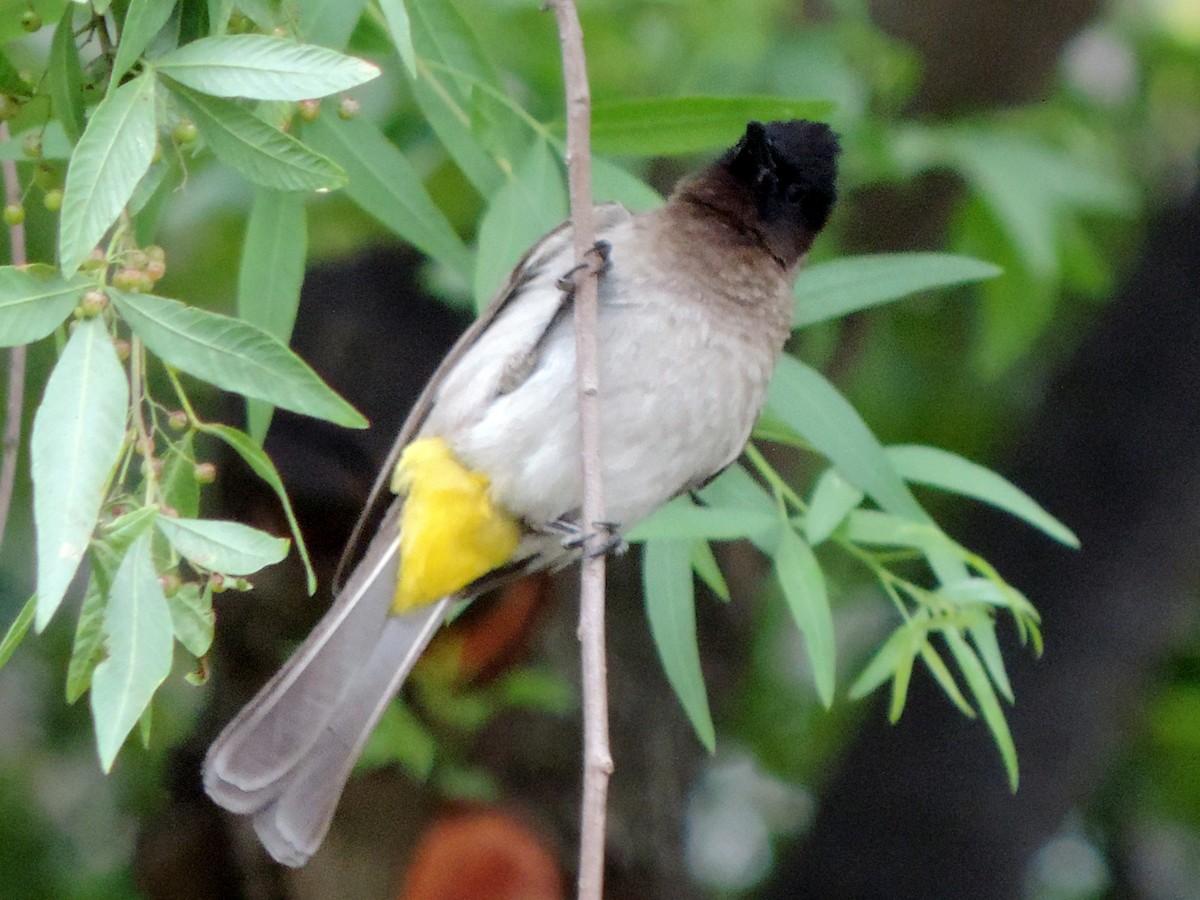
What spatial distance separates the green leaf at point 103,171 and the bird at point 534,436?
2.90 ft

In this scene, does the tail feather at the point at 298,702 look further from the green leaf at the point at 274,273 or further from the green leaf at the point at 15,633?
the green leaf at the point at 15,633

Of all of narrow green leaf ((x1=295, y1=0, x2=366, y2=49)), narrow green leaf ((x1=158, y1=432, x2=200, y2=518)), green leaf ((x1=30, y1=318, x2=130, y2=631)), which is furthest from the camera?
narrow green leaf ((x1=295, y1=0, x2=366, y2=49))

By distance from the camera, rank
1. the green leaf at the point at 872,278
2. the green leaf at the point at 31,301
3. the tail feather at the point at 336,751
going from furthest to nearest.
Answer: the green leaf at the point at 872,278
the tail feather at the point at 336,751
the green leaf at the point at 31,301

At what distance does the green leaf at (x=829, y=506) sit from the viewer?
7.02 ft

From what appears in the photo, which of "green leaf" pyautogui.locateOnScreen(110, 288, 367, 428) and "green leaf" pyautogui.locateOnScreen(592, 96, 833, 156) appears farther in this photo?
"green leaf" pyautogui.locateOnScreen(592, 96, 833, 156)

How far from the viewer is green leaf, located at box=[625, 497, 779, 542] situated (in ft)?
6.86

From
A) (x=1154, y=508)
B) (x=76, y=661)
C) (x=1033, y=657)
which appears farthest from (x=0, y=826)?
(x=1154, y=508)

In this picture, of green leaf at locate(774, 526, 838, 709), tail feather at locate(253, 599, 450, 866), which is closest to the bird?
tail feather at locate(253, 599, 450, 866)

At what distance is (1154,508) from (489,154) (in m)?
2.71

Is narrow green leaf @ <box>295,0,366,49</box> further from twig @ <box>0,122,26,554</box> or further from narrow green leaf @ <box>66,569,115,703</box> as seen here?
narrow green leaf @ <box>66,569,115,703</box>

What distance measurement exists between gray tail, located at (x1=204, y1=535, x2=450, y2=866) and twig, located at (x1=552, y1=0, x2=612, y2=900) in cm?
50

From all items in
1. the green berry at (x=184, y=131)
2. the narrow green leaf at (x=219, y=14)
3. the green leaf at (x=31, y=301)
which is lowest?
the green leaf at (x=31, y=301)

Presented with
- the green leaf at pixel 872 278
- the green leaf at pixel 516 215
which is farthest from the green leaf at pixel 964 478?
the green leaf at pixel 516 215

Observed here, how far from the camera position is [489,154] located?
2.19 metres
